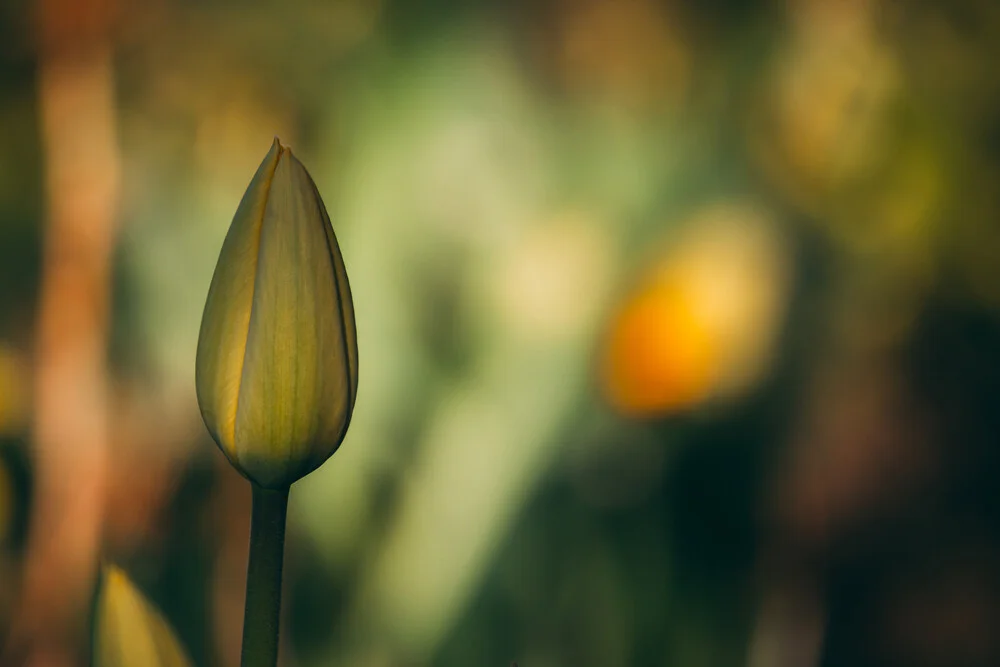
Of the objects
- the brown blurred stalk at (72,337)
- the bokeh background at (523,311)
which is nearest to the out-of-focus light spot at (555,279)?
the bokeh background at (523,311)

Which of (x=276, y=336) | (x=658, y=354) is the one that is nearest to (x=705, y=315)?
(x=658, y=354)

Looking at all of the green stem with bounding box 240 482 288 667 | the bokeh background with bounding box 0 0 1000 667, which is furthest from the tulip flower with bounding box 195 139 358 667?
the bokeh background with bounding box 0 0 1000 667

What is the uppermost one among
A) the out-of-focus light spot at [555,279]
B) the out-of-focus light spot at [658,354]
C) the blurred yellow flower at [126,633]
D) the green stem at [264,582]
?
the out-of-focus light spot at [555,279]

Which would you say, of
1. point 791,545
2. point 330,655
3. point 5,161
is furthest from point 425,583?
point 5,161

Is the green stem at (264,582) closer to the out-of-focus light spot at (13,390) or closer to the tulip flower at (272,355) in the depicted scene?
the tulip flower at (272,355)

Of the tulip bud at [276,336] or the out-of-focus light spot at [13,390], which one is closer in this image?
the tulip bud at [276,336]

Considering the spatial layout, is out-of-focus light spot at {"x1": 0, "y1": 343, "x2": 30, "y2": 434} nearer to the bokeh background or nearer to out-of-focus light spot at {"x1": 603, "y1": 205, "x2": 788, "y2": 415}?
the bokeh background
